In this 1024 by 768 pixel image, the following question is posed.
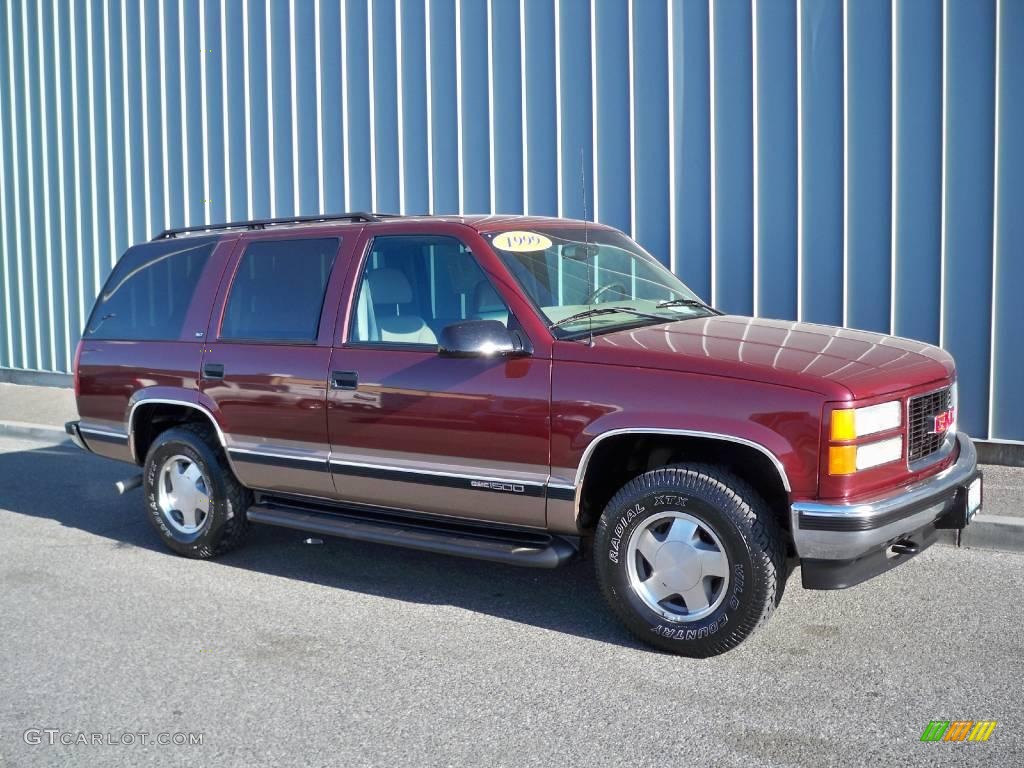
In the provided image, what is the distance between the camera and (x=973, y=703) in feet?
12.6

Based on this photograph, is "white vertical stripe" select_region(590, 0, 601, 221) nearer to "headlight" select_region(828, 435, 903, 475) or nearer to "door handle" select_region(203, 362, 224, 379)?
"door handle" select_region(203, 362, 224, 379)

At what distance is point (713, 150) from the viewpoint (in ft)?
27.1

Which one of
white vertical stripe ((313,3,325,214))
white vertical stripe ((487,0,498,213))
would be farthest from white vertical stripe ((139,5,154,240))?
white vertical stripe ((487,0,498,213))

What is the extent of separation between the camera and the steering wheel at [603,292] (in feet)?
16.5

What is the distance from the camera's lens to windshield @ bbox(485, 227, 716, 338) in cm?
489

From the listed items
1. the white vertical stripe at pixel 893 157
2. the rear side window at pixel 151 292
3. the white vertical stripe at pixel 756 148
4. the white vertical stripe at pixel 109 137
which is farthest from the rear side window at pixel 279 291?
the white vertical stripe at pixel 109 137

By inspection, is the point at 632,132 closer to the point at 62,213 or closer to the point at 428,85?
the point at 428,85

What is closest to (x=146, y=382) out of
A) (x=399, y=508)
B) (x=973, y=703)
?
(x=399, y=508)

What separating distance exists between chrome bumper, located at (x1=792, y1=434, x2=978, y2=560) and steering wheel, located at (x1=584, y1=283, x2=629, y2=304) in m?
1.49

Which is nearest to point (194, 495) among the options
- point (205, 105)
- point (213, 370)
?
point (213, 370)

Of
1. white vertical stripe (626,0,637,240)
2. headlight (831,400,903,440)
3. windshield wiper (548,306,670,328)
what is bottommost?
headlight (831,400,903,440)

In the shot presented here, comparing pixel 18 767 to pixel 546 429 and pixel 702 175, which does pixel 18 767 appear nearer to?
pixel 546 429

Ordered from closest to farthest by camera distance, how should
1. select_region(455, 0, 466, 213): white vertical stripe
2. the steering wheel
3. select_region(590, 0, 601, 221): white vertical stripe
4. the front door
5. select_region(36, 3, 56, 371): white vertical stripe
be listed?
the front door, the steering wheel, select_region(590, 0, 601, 221): white vertical stripe, select_region(455, 0, 466, 213): white vertical stripe, select_region(36, 3, 56, 371): white vertical stripe

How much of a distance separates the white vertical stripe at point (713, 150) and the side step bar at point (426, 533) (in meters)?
3.98
